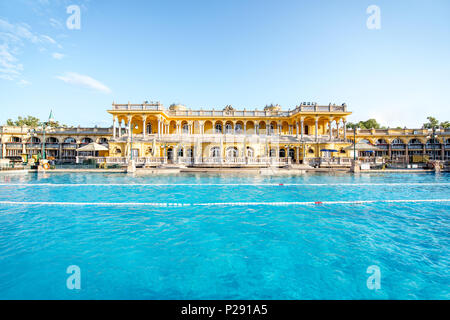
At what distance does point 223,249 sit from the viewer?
553 cm

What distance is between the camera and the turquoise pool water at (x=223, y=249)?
3936mm

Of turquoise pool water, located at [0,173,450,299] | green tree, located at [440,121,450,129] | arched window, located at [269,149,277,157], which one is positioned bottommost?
turquoise pool water, located at [0,173,450,299]

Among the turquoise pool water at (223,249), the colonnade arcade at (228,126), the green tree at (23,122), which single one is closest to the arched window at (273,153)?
the colonnade arcade at (228,126)

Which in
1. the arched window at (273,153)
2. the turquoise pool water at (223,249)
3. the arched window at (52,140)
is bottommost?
the turquoise pool water at (223,249)

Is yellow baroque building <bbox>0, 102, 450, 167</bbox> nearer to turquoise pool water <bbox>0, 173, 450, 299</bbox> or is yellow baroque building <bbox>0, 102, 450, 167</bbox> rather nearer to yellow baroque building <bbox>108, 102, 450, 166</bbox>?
yellow baroque building <bbox>108, 102, 450, 166</bbox>

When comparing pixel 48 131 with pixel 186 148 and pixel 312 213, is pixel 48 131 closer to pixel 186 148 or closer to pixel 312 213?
pixel 186 148

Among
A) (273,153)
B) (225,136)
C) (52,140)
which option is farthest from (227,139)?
(52,140)

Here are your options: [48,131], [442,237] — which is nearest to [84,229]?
[442,237]

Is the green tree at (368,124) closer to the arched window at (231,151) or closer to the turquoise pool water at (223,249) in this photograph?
the arched window at (231,151)

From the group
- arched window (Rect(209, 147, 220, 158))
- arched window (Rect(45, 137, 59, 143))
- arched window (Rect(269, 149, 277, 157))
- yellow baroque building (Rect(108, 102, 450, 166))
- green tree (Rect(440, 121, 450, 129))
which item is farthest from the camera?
green tree (Rect(440, 121, 450, 129))

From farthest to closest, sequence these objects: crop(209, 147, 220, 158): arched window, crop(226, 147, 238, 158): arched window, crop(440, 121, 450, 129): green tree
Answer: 1. crop(440, 121, 450, 129): green tree
2. crop(226, 147, 238, 158): arched window
3. crop(209, 147, 220, 158): arched window

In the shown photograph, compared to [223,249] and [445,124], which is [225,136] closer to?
[223,249]

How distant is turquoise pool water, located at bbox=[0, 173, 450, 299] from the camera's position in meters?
3.94

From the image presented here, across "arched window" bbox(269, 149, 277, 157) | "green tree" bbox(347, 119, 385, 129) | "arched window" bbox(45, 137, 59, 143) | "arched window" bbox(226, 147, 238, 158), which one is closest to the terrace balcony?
"arched window" bbox(269, 149, 277, 157)
